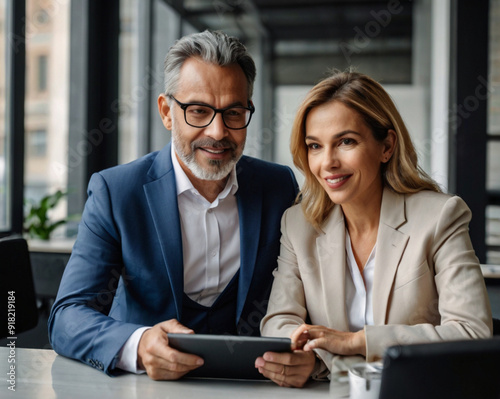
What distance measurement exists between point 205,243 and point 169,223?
0.18m

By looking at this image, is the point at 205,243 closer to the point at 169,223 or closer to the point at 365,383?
the point at 169,223

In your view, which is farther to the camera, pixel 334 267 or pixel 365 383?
pixel 334 267

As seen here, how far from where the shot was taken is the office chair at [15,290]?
1973mm

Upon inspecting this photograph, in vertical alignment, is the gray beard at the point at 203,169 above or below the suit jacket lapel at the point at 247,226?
above

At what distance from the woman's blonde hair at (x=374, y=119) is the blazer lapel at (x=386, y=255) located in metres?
0.11

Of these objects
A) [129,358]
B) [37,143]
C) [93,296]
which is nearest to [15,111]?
[37,143]

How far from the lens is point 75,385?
1262 mm

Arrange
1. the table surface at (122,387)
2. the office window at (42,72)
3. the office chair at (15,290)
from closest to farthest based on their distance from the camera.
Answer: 1. the table surface at (122,387)
2. the office chair at (15,290)
3. the office window at (42,72)

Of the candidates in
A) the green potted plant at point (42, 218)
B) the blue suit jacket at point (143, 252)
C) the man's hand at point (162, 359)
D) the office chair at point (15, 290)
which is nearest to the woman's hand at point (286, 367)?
the man's hand at point (162, 359)

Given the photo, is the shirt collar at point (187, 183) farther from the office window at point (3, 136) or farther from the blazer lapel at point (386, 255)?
the office window at point (3, 136)

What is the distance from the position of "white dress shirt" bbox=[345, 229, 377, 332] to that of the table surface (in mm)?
322

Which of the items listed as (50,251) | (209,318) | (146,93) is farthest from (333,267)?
(146,93)

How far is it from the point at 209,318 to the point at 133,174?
57 centimetres

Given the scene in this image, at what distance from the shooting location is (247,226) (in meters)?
1.84
